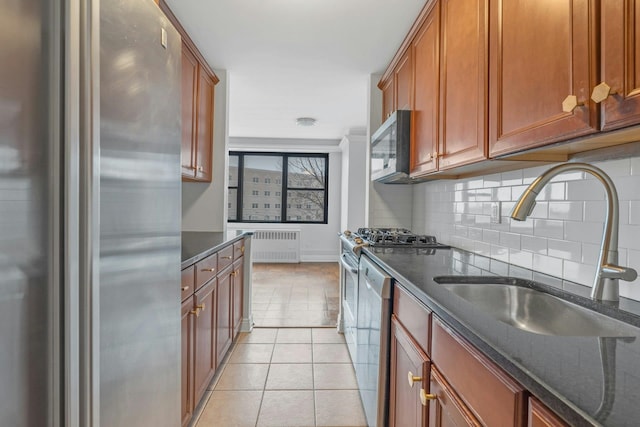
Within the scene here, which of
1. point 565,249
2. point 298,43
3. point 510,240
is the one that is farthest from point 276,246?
point 565,249

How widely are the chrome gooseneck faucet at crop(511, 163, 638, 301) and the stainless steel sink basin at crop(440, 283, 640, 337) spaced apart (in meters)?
0.09

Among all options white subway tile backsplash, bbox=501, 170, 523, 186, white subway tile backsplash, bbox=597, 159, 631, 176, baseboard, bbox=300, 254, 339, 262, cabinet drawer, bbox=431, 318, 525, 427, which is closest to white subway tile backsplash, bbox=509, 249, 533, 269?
Result: white subway tile backsplash, bbox=501, 170, 523, 186

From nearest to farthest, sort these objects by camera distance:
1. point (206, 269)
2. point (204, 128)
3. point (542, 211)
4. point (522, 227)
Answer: point (542, 211), point (522, 227), point (206, 269), point (204, 128)

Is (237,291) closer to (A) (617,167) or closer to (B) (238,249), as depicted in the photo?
(B) (238,249)

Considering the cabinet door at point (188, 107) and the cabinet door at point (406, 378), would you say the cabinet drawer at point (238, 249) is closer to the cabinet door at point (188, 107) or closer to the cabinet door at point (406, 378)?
the cabinet door at point (188, 107)

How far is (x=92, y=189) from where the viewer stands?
751 millimetres

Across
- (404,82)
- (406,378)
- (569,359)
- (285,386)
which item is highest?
(404,82)

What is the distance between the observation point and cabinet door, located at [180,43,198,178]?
227 centimetres

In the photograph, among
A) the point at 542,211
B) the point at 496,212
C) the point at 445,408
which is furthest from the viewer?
the point at 496,212

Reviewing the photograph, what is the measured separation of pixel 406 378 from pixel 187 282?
1.01m

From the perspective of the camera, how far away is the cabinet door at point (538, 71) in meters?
0.85

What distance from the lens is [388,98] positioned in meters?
2.74

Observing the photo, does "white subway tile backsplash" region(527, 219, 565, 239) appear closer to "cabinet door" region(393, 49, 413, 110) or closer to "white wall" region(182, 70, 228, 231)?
"cabinet door" region(393, 49, 413, 110)

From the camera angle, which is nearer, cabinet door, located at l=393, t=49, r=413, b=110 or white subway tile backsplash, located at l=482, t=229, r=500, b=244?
white subway tile backsplash, located at l=482, t=229, r=500, b=244
